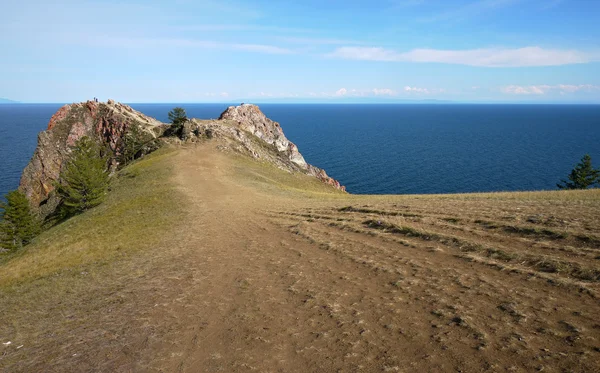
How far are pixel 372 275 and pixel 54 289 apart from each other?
19.5m

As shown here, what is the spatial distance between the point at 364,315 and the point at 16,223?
59.8m

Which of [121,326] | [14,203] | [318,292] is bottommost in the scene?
[14,203]

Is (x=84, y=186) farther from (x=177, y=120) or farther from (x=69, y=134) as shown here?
(x=69, y=134)

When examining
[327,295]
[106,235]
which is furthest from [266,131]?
[327,295]

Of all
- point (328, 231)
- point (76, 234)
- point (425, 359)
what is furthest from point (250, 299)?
point (76, 234)

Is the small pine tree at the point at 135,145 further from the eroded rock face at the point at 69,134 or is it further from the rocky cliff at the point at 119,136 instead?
the eroded rock face at the point at 69,134

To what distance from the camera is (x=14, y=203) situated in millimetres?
50281

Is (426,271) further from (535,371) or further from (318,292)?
(535,371)

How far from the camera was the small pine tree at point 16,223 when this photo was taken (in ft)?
162

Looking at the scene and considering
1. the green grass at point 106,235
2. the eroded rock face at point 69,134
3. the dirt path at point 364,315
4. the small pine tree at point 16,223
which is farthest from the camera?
the eroded rock face at point 69,134

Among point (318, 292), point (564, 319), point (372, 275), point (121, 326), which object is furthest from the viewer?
point (372, 275)

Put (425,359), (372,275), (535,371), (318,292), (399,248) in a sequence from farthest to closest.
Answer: (399,248)
(372,275)
(318,292)
(425,359)
(535,371)

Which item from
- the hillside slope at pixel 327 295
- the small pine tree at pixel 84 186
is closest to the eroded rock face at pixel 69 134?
the small pine tree at pixel 84 186

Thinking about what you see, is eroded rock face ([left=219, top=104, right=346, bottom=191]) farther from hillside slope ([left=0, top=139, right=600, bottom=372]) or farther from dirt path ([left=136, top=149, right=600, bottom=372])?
dirt path ([left=136, top=149, right=600, bottom=372])
